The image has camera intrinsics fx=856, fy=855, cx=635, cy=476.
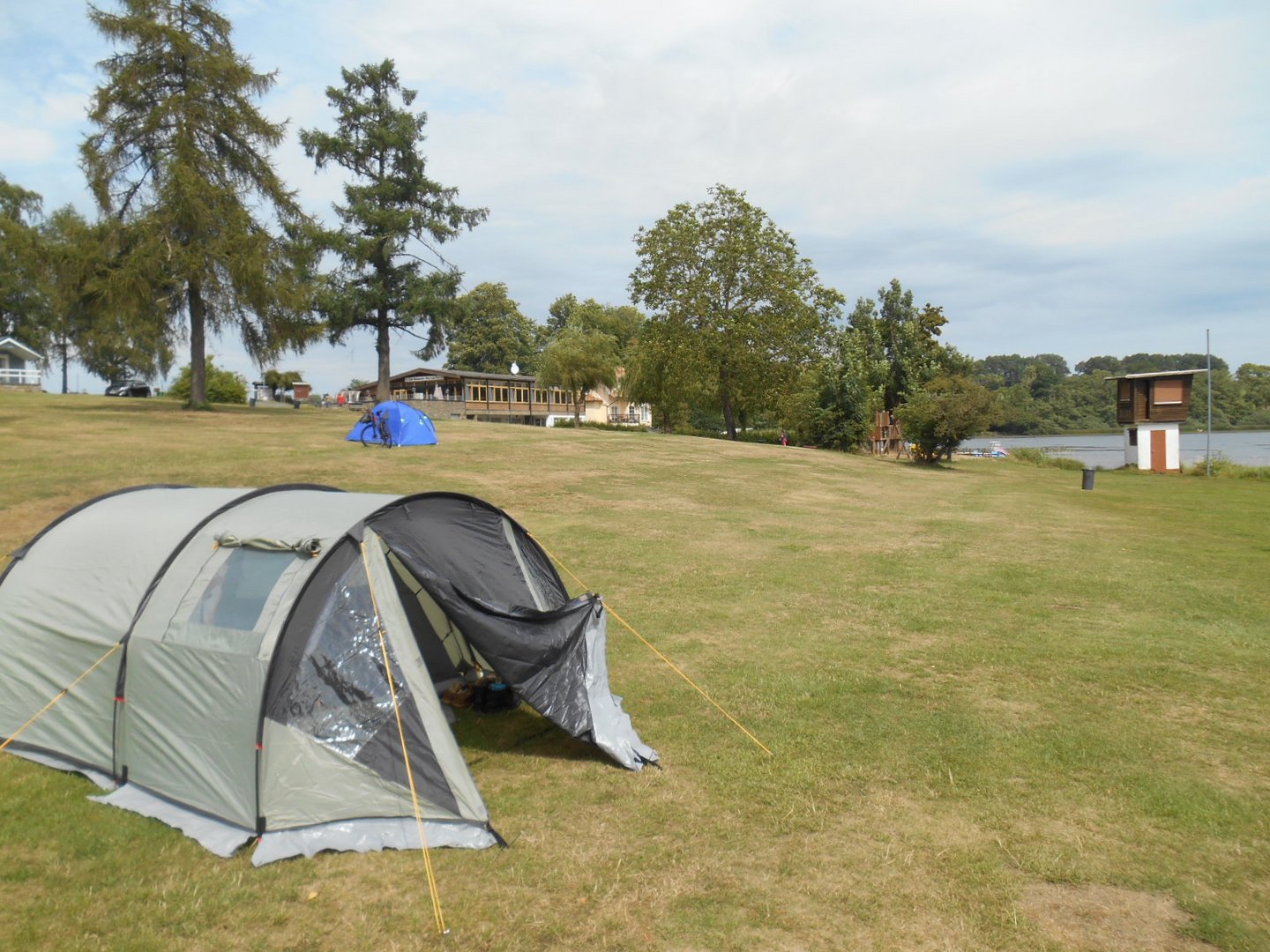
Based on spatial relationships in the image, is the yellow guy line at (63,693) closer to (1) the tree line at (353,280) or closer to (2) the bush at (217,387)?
(1) the tree line at (353,280)

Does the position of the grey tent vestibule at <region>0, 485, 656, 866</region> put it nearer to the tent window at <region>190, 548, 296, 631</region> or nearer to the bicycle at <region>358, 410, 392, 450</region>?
the tent window at <region>190, 548, 296, 631</region>

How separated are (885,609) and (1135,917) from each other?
735 centimetres

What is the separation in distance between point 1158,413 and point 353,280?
42.0m

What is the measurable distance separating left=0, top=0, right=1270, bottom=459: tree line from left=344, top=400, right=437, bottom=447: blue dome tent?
28.5 feet

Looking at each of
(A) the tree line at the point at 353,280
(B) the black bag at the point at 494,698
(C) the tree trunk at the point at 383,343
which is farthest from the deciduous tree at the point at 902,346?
(B) the black bag at the point at 494,698

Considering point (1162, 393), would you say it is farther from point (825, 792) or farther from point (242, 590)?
point (242, 590)

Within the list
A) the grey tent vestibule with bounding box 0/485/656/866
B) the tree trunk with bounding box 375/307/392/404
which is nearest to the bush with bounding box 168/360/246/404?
the tree trunk with bounding box 375/307/392/404

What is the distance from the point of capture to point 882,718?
815cm

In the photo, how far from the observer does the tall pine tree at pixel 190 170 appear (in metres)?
31.9

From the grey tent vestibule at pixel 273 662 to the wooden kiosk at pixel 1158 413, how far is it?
4580 centimetres

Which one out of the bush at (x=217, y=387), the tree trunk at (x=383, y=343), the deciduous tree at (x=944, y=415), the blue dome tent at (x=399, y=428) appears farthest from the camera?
the bush at (x=217, y=387)

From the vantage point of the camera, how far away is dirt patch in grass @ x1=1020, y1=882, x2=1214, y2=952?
473 centimetres

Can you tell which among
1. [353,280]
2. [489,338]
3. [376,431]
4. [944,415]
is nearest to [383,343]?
[353,280]

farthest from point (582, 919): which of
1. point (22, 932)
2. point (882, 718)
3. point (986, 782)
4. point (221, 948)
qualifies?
point (882, 718)
